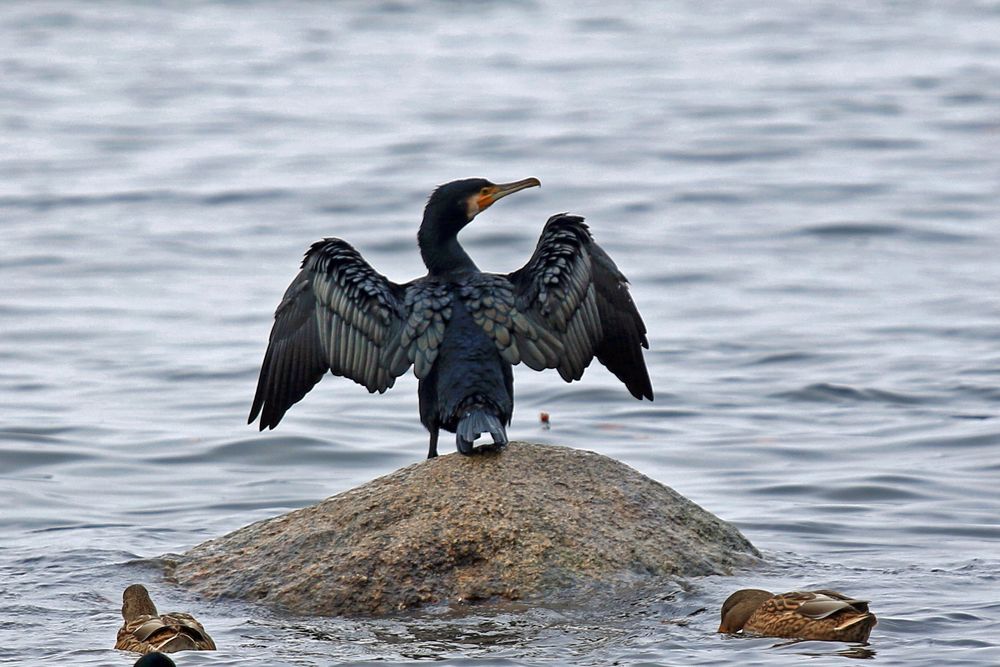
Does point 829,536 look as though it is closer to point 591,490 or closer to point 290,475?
point 591,490

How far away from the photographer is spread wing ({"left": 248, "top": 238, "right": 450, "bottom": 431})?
8.06 m

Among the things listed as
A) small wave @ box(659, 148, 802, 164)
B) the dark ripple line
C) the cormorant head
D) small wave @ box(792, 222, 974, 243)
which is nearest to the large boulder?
the cormorant head

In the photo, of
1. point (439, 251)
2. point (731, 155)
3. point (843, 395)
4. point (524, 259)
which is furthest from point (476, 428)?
point (731, 155)

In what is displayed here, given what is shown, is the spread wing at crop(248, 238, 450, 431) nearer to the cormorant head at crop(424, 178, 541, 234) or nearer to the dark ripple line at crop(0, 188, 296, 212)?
the cormorant head at crop(424, 178, 541, 234)

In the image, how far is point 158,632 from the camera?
6.80 meters

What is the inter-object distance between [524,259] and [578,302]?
9036mm

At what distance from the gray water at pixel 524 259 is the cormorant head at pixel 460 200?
2.07 metres

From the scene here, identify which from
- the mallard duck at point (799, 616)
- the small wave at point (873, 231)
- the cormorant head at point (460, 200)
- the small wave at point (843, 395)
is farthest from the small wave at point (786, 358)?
the mallard duck at point (799, 616)

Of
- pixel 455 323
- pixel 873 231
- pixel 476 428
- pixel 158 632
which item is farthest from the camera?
pixel 873 231

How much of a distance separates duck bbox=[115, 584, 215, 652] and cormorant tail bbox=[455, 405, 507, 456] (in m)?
1.42

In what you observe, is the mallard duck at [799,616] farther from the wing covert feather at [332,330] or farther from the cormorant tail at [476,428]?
the wing covert feather at [332,330]

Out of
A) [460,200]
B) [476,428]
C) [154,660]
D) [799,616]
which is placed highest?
[460,200]

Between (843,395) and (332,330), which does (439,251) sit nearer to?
(332,330)

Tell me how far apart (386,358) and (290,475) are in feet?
11.7
